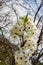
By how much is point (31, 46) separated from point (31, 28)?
27 centimetres

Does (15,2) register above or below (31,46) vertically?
Answer: below

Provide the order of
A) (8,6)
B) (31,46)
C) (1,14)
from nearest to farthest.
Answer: (31,46)
(8,6)
(1,14)

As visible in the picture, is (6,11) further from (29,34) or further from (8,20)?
(29,34)

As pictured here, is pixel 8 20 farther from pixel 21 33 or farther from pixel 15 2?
pixel 21 33

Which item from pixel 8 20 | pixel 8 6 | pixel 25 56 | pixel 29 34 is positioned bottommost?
pixel 8 20

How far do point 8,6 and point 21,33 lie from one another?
326 cm

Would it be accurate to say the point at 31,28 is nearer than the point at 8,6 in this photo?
Yes

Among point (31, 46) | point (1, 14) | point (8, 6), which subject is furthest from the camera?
point (1, 14)

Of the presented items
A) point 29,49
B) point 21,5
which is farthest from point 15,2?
point 29,49

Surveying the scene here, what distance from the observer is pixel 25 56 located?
11.3 ft

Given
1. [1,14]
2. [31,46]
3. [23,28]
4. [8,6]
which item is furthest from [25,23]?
[1,14]

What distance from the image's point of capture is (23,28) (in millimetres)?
3244

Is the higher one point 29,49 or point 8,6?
point 29,49

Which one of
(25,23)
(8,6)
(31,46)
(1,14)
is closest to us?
(25,23)
